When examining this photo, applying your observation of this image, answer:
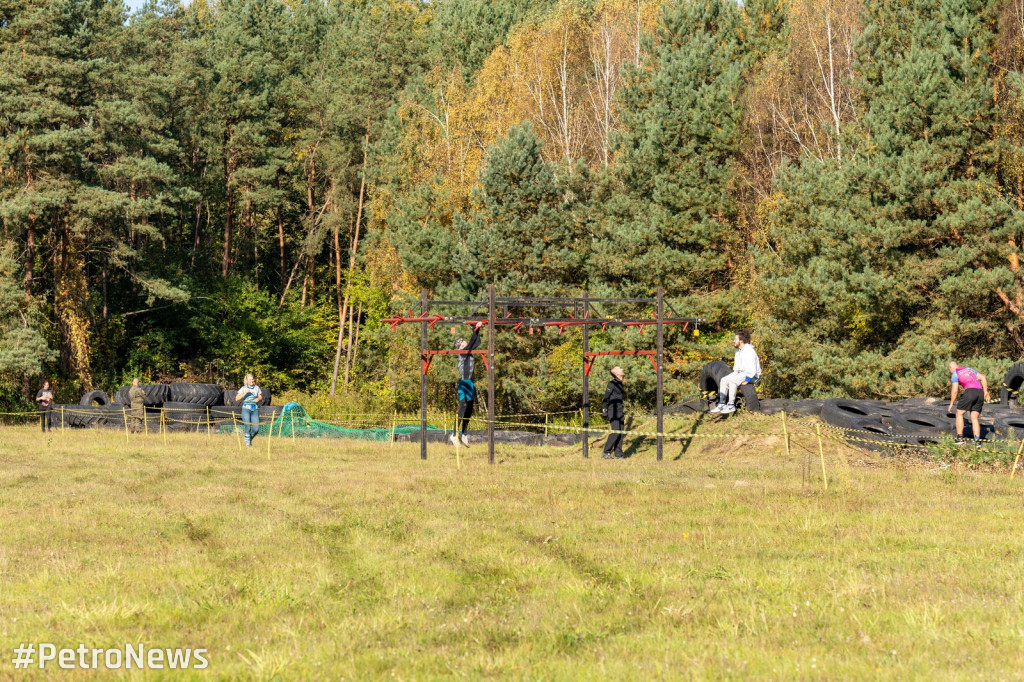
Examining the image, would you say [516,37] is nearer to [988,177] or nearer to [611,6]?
[611,6]

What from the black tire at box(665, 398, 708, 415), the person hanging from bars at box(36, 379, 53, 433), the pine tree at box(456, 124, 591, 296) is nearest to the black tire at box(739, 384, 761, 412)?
the black tire at box(665, 398, 708, 415)

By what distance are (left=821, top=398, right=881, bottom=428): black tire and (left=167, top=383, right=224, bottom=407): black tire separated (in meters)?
20.4

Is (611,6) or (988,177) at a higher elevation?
(611,6)

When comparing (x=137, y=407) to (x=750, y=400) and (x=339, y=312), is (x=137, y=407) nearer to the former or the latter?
(x=750, y=400)

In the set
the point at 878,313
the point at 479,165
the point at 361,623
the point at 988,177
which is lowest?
the point at 361,623

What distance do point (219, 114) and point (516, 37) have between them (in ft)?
55.5

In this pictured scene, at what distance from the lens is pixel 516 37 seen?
49.8m

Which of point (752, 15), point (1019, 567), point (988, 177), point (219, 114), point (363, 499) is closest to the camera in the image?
point (1019, 567)

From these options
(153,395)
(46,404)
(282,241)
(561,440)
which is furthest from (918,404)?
(282,241)

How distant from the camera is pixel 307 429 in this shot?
30.7m

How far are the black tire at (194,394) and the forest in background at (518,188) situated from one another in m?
5.93

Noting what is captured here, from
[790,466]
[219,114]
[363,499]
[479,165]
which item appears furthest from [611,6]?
[363,499]

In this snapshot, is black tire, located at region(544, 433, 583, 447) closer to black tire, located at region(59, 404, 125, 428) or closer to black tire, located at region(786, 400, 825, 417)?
black tire, located at region(786, 400, 825, 417)

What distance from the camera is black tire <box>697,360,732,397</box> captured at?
82.5ft
